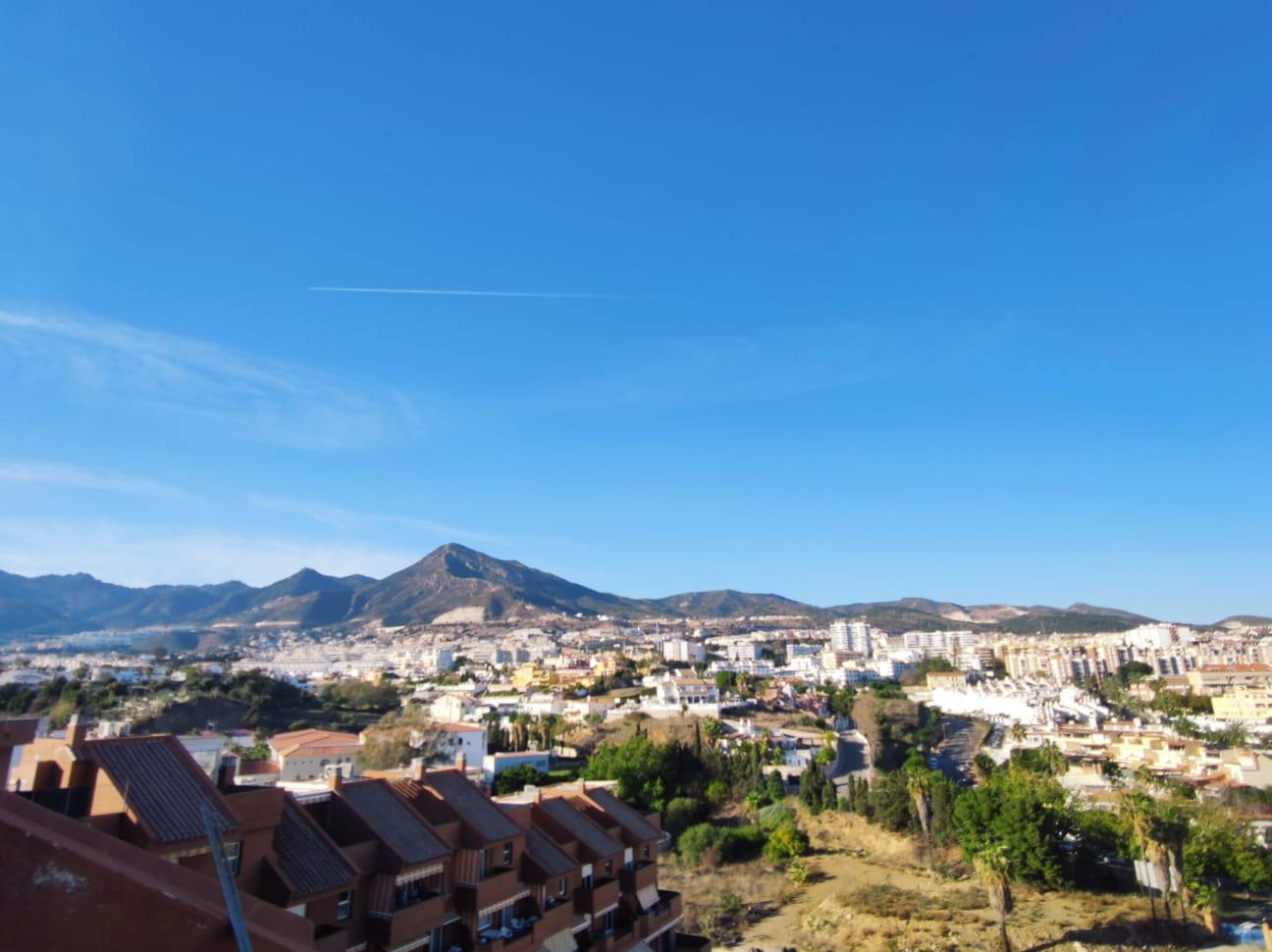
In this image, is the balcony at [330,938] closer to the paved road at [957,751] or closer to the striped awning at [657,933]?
the striped awning at [657,933]

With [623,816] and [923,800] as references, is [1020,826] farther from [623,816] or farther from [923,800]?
[623,816]

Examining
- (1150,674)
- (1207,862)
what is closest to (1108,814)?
(1207,862)

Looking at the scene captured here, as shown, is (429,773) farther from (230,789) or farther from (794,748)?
(794,748)

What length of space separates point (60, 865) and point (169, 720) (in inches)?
3152

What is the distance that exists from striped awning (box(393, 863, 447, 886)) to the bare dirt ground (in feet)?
65.8

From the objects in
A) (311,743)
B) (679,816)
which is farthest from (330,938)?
(311,743)

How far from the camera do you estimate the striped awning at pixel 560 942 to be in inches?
683

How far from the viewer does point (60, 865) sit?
566 cm

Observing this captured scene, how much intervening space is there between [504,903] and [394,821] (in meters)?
3.05

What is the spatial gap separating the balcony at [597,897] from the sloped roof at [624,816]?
93.1 inches

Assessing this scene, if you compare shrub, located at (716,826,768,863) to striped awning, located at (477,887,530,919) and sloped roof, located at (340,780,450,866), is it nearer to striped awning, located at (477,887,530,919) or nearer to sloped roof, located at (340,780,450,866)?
striped awning, located at (477,887,530,919)

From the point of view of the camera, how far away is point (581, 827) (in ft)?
68.9

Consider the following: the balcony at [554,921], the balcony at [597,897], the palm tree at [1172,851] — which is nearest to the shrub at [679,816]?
the palm tree at [1172,851]

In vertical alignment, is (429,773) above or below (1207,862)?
above
